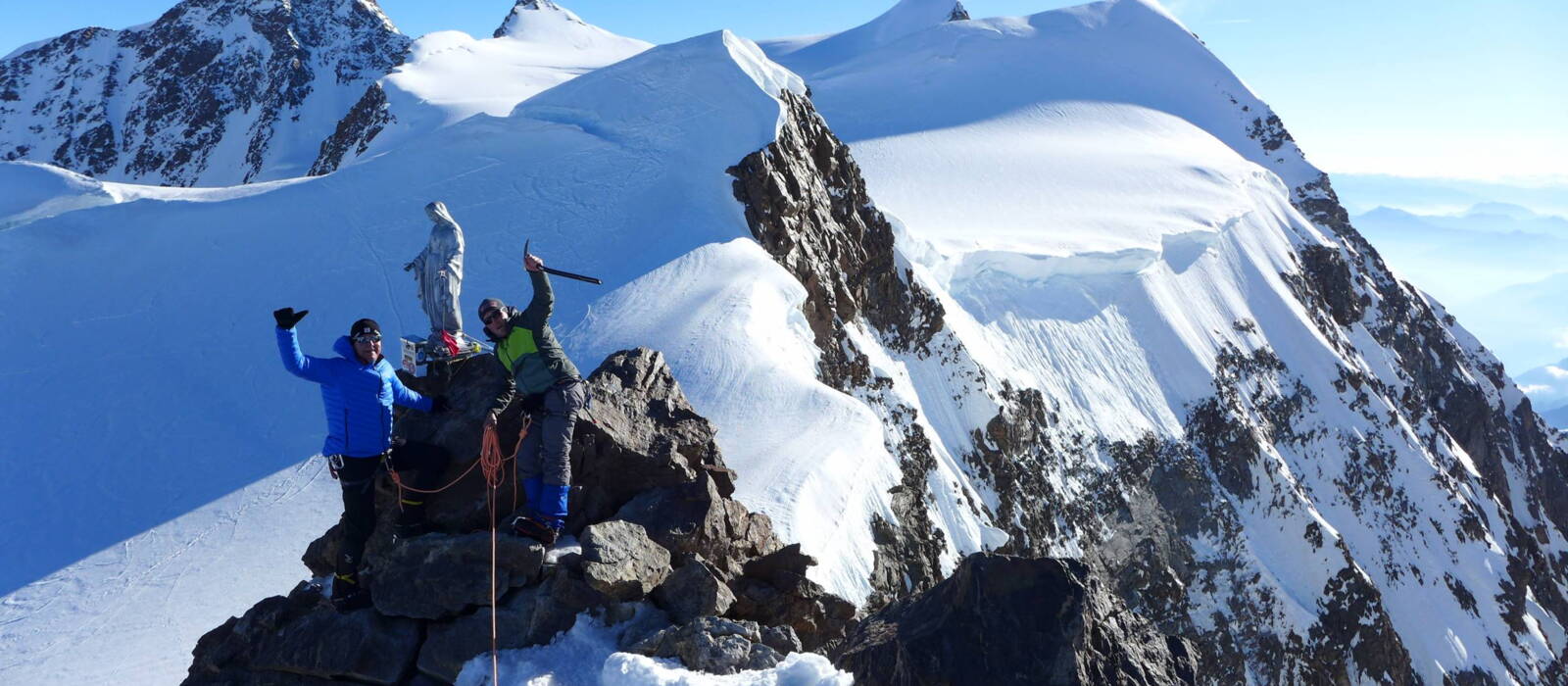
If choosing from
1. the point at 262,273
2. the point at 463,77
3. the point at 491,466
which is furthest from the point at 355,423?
the point at 463,77

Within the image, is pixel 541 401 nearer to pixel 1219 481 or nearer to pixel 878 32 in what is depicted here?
pixel 1219 481

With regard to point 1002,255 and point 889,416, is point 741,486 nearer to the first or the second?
point 889,416

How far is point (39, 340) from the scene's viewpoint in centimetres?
1598

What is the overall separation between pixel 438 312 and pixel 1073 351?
1917 centimetres

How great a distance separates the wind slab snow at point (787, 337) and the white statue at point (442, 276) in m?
3.30

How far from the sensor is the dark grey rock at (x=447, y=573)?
708 centimetres

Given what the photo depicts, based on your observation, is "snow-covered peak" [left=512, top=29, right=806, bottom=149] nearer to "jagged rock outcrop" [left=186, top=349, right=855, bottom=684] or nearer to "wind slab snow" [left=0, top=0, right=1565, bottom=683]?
"wind slab snow" [left=0, top=0, right=1565, bottom=683]

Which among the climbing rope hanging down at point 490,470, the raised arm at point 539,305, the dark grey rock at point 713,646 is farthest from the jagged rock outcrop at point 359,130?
the dark grey rock at point 713,646

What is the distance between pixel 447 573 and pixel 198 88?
9107 centimetres

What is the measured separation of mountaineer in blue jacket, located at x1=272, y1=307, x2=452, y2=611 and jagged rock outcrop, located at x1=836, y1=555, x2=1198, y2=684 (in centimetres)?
378

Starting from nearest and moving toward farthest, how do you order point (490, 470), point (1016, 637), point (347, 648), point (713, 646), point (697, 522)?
point (1016, 637)
point (713, 646)
point (347, 648)
point (490, 470)
point (697, 522)

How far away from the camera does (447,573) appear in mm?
7168

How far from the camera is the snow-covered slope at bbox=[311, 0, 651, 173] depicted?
3612cm

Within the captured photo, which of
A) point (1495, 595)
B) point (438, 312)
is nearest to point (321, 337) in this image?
point (438, 312)
